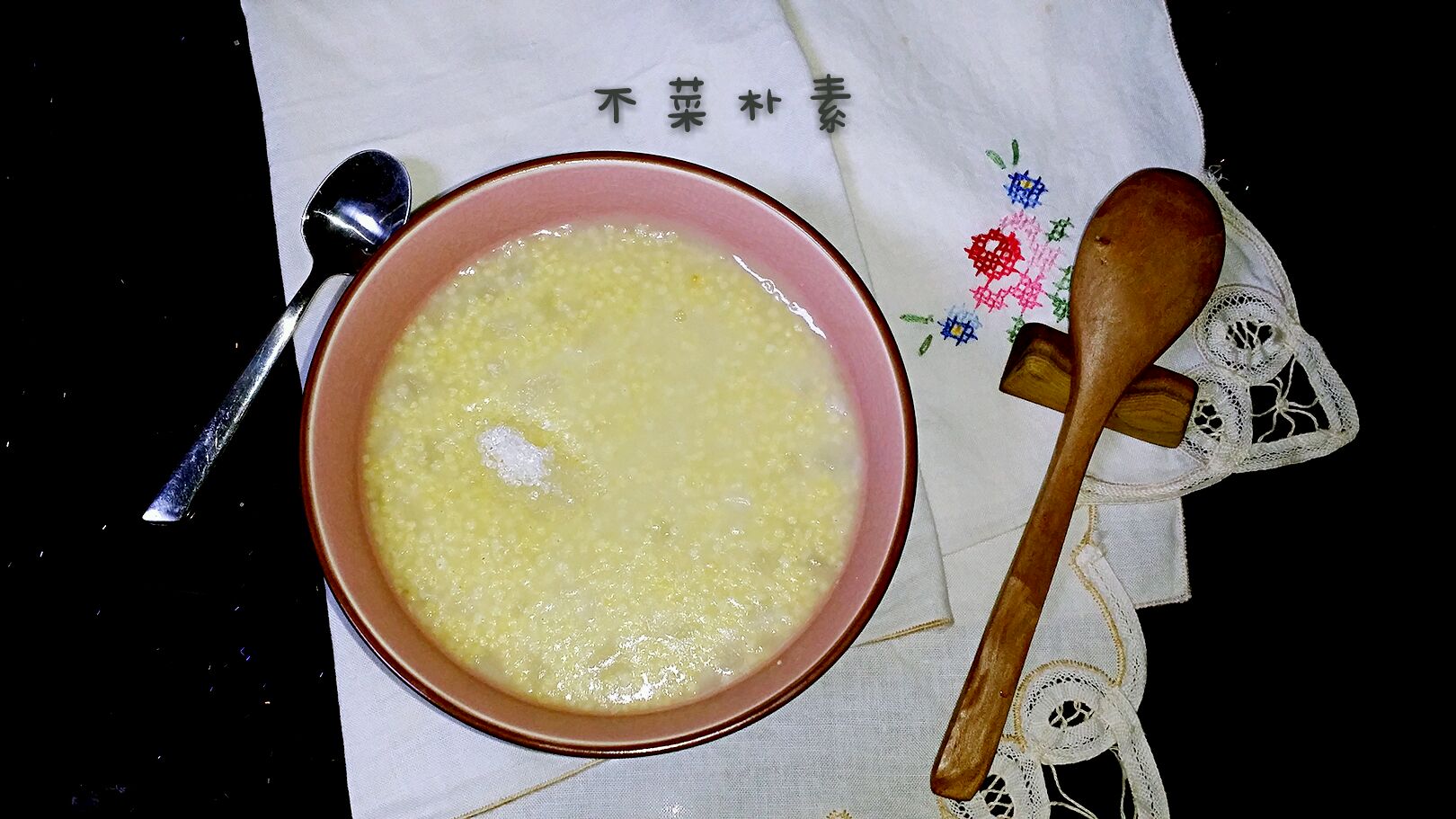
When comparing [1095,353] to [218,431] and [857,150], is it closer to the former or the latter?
[857,150]

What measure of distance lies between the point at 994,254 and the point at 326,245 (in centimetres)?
65

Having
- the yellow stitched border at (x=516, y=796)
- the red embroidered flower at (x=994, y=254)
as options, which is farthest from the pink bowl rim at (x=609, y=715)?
the red embroidered flower at (x=994, y=254)

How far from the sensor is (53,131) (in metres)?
1.01

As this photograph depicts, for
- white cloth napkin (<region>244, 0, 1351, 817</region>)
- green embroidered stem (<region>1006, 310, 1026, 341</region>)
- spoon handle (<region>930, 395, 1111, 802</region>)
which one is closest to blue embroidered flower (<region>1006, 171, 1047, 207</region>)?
white cloth napkin (<region>244, 0, 1351, 817</region>)

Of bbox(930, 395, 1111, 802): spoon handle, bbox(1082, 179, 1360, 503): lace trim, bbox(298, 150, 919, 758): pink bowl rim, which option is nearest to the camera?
bbox(298, 150, 919, 758): pink bowl rim

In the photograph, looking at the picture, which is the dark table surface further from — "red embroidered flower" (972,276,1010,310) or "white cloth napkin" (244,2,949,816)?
"red embroidered flower" (972,276,1010,310)

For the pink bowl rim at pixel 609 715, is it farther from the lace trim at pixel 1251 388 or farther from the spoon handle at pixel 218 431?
the lace trim at pixel 1251 388

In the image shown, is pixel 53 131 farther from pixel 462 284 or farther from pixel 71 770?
pixel 71 770

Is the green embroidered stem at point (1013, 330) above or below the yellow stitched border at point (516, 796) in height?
above

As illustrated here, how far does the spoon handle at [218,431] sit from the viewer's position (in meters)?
0.92

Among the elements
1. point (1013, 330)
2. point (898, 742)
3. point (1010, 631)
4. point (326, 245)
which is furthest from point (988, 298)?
point (326, 245)

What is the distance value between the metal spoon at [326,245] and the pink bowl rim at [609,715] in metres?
0.13

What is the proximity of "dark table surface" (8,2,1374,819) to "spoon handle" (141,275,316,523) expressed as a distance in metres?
0.03

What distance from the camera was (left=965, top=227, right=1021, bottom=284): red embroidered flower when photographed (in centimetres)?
102
